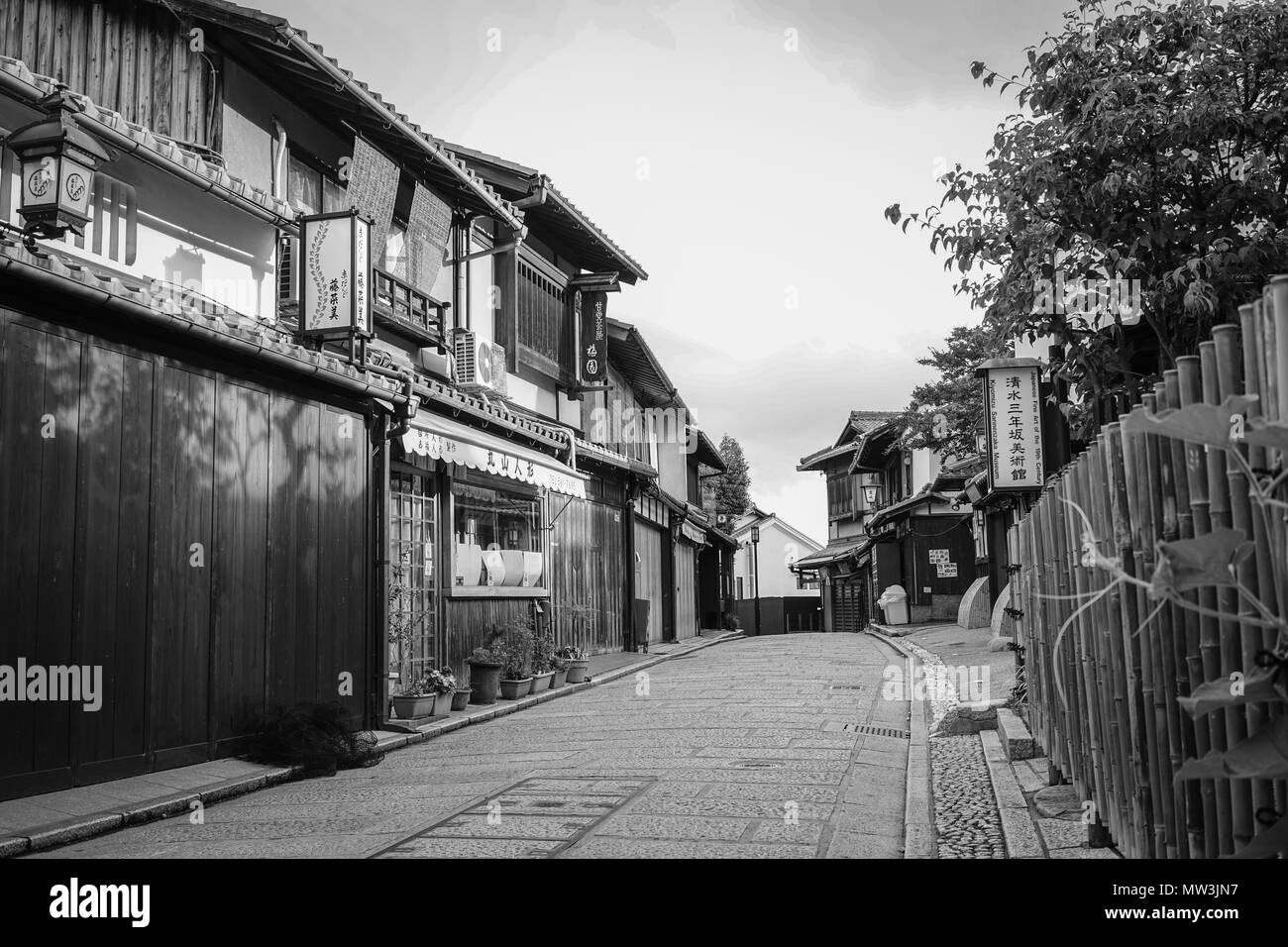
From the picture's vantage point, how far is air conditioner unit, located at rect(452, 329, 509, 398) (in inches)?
660

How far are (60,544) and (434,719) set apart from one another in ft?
18.3

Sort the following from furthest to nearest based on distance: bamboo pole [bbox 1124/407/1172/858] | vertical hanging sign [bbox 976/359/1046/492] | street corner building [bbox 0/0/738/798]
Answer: vertical hanging sign [bbox 976/359/1046/492] → street corner building [bbox 0/0/738/798] → bamboo pole [bbox 1124/407/1172/858]

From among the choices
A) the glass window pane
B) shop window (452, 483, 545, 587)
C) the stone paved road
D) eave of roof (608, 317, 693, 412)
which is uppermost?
eave of roof (608, 317, 693, 412)

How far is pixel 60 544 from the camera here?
788 centimetres

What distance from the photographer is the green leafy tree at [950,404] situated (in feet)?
92.9

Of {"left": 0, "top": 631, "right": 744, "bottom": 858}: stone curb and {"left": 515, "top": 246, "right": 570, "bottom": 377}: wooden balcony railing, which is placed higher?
{"left": 515, "top": 246, "right": 570, "bottom": 377}: wooden balcony railing

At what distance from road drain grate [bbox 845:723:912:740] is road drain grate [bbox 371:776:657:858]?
369 centimetres

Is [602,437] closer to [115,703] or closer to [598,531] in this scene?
[598,531]

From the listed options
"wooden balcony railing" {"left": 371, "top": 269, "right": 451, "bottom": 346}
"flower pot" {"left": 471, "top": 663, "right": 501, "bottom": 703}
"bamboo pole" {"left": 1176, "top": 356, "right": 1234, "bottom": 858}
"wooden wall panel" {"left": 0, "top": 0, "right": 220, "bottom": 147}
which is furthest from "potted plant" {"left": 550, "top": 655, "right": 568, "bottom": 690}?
"bamboo pole" {"left": 1176, "top": 356, "right": 1234, "bottom": 858}

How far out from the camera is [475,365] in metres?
16.9

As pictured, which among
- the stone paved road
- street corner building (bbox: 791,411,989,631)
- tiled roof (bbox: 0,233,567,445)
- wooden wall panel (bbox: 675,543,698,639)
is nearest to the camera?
the stone paved road

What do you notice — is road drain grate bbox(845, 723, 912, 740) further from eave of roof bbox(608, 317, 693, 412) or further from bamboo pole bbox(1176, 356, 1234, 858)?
eave of roof bbox(608, 317, 693, 412)

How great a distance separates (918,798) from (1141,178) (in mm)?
6193

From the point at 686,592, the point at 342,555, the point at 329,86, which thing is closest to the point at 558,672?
the point at 342,555
